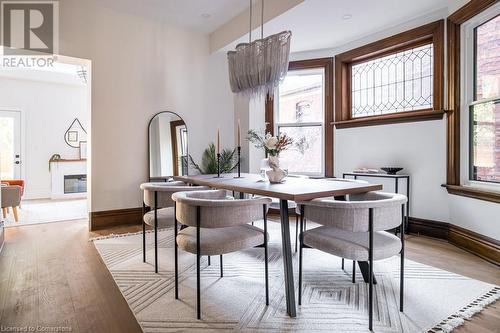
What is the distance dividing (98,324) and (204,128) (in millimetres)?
3542

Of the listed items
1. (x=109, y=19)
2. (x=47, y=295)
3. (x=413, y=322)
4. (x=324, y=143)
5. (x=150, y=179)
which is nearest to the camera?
(x=413, y=322)

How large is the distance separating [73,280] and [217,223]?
144 cm

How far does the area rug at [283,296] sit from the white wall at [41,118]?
5219mm

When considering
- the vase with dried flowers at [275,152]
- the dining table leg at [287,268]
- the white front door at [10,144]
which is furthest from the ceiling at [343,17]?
the white front door at [10,144]

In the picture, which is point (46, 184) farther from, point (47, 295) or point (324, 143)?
point (324, 143)

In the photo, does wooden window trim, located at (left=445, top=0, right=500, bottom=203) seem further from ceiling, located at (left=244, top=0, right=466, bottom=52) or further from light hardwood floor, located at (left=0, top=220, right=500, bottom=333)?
light hardwood floor, located at (left=0, top=220, right=500, bottom=333)

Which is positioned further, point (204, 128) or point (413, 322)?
point (204, 128)

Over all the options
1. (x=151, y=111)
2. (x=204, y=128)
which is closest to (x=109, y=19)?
(x=151, y=111)

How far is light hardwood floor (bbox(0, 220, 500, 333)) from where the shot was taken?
181 centimetres

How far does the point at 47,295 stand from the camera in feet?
6.98

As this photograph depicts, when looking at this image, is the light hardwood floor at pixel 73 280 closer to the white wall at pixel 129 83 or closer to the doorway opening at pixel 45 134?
the white wall at pixel 129 83

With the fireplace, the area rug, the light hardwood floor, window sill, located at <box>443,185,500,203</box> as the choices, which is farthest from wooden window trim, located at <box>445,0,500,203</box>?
the fireplace

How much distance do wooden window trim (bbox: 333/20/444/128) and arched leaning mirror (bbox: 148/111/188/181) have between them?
2.38 metres

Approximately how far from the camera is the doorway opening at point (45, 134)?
6.43 meters
